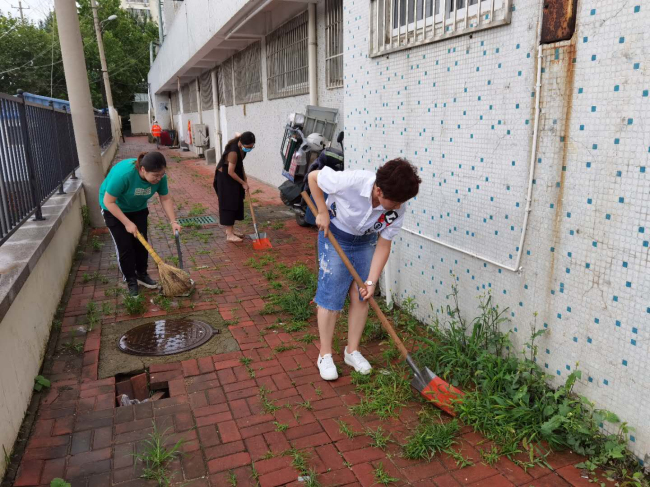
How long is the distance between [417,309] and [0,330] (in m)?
3.06

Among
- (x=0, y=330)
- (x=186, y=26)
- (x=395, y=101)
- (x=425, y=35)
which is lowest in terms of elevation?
(x=0, y=330)

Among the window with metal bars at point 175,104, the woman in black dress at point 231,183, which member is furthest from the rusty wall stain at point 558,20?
the window with metal bars at point 175,104

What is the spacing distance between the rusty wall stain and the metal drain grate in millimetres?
6595

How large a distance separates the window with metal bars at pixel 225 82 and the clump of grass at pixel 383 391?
44.9 ft

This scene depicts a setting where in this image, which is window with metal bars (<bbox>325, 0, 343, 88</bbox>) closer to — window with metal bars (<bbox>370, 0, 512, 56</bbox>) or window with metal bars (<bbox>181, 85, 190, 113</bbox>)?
window with metal bars (<bbox>370, 0, 512, 56</bbox>)

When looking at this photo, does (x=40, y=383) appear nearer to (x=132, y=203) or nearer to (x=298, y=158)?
(x=132, y=203)

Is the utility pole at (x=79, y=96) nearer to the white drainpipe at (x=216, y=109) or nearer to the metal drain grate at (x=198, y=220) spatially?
the metal drain grate at (x=198, y=220)

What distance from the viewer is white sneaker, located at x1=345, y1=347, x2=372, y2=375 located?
136 inches

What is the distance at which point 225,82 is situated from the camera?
1628cm

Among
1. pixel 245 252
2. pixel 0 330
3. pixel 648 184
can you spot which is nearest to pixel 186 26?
pixel 245 252

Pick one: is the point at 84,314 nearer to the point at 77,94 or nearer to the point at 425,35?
the point at 425,35

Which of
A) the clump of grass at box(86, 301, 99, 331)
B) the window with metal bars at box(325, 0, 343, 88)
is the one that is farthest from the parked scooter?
the clump of grass at box(86, 301, 99, 331)

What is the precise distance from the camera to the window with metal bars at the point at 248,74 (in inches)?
487

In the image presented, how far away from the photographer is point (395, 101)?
14.0ft
